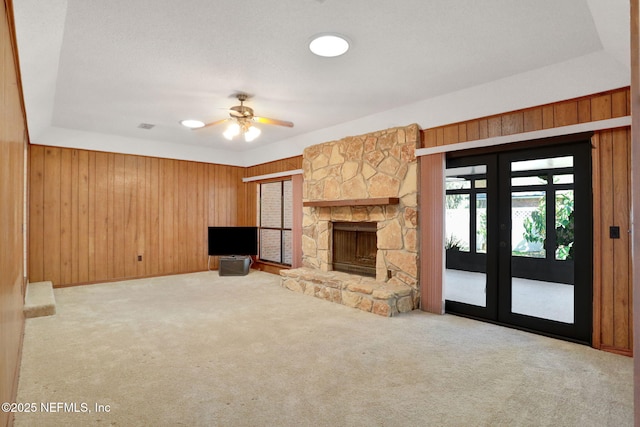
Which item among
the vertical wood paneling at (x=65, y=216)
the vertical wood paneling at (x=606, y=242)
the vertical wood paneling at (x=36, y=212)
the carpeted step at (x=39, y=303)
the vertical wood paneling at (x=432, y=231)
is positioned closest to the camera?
the vertical wood paneling at (x=606, y=242)

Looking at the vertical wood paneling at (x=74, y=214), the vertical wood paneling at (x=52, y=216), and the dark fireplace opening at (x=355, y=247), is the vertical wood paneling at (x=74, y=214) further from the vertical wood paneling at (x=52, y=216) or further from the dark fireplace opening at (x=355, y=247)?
the dark fireplace opening at (x=355, y=247)

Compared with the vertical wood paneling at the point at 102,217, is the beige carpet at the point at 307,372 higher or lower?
lower

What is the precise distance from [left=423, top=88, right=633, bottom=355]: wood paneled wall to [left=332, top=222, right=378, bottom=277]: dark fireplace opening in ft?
8.17

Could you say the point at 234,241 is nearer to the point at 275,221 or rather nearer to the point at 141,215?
the point at 275,221

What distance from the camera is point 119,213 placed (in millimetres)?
6137

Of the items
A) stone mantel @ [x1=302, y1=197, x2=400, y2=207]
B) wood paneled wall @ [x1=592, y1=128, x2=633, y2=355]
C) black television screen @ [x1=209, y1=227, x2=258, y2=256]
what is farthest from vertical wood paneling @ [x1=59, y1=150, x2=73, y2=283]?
wood paneled wall @ [x1=592, y1=128, x2=633, y2=355]

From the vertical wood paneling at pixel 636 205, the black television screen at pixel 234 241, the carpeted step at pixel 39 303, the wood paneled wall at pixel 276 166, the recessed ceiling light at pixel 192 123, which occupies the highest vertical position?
the recessed ceiling light at pixel 192 123

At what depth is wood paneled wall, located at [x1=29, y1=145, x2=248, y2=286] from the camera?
17.9 ft

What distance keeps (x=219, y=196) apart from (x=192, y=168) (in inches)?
30.6

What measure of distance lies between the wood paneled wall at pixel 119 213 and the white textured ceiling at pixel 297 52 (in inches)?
51.5

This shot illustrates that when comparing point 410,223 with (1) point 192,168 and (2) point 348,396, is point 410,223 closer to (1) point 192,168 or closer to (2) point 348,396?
(2) point 348,396

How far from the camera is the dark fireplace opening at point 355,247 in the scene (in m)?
5.11

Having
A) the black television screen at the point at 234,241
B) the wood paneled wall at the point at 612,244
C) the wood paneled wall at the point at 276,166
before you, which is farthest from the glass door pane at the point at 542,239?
the black television screen at the point at 234,241

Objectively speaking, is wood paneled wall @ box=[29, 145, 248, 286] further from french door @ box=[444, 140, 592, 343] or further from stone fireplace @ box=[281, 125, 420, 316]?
french door @ box=[444, 140, 592, 343]
